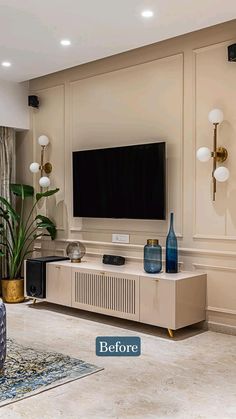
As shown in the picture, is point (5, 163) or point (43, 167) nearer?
point (43, 167)

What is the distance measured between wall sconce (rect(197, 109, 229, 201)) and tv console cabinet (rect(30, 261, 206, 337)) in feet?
3.07

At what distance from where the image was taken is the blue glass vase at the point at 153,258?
15.1ft

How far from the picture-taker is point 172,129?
15.9 ft

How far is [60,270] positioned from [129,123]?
176 cm

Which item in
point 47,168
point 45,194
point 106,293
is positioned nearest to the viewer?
point 106,293

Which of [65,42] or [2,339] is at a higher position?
[65,42]

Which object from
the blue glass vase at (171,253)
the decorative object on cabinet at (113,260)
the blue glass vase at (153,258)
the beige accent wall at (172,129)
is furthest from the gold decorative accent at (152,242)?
the decorative object on cabinet at (113,260)

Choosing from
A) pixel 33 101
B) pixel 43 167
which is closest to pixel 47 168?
pixel 43 167

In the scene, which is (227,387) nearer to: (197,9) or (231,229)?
(231,229)

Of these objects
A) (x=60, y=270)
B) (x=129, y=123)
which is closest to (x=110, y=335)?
(x=60, y=270)

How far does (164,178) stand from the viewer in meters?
4.80

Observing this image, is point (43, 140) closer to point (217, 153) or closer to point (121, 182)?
point (121, 182)

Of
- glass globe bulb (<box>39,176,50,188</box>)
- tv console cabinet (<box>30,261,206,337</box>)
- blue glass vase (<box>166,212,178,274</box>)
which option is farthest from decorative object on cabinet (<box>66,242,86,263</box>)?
blue glass vase (<box>166,212,178,274</box>)

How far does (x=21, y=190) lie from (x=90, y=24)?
2.40m
